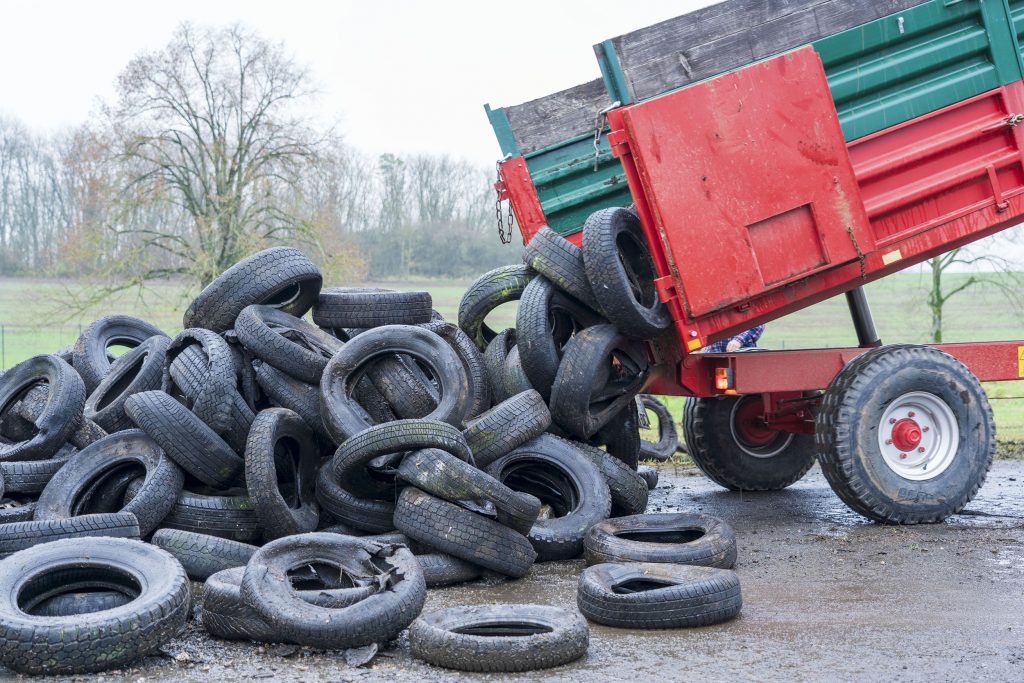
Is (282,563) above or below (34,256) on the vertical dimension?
below

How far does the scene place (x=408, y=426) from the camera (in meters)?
6.24

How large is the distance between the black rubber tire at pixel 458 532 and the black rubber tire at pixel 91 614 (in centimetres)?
147

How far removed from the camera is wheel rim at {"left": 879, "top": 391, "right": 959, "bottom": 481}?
749 cm

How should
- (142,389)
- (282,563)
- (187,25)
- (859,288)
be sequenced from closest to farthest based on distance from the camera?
(282,563)
(142,389)
(859,288)
(187,25)

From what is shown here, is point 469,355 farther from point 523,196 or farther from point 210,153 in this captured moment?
point 210,153

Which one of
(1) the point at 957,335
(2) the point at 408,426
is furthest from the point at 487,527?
(1) the point at 957,335

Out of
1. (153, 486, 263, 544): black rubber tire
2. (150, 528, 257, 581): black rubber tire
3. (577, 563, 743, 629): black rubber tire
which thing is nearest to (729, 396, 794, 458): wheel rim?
(577, 563, 743, 629): black rubber tire

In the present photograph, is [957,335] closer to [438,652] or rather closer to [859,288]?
[859,288]

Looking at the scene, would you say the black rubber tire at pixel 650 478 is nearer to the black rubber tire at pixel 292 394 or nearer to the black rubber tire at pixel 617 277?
the black rubber tire at pixel 617 277

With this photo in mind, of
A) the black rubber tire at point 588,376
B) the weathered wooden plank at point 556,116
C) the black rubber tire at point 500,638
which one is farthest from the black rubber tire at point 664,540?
the weathered wooden plank at point 556,116

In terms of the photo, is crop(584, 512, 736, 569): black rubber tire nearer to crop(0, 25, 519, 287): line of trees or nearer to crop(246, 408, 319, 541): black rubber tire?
crop(246, 408, 319, 541): black rubber tire

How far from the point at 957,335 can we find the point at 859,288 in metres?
23.4

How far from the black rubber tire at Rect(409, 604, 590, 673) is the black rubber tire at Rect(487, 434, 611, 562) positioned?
1773 millimetres

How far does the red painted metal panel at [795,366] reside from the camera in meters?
7.86
